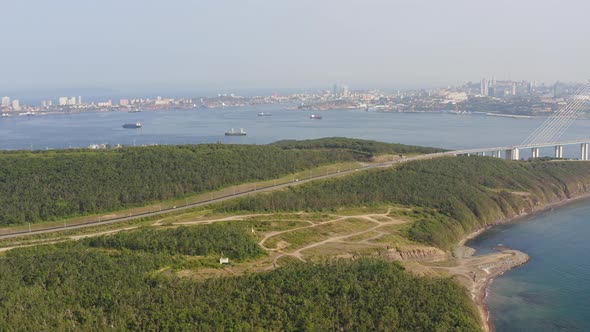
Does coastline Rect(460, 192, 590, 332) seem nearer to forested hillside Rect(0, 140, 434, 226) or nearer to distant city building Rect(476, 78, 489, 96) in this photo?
forested hillside Rect(0, 140, 434, 226)

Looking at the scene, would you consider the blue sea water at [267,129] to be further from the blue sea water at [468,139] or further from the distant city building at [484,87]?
the distant city building at [484,87]

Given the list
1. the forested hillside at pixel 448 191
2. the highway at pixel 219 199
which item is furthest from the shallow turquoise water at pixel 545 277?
the highway at pixel 219 199

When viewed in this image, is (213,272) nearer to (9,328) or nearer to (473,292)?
(9,328)

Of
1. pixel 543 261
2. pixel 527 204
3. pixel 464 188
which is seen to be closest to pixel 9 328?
pixel 543 261

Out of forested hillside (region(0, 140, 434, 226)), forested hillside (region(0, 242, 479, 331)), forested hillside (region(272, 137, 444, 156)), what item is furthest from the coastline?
forested hillside (region(0, 140, 434, 226))

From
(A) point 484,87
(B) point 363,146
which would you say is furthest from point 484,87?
(B) point 363,146

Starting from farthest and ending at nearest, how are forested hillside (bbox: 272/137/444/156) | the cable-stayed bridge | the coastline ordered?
the cable-stayed bridge
forested hillside (bbox: 272/137/444/156)
the coastline

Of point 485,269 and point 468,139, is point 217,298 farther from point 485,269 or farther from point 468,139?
point 468,139

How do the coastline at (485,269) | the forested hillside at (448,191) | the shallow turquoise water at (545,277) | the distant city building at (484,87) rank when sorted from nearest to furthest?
the shallow turquoise water at (545,277) → the coastline at (485,269) → the forested hillside at (448,191) → the distant city building at (484,87)
